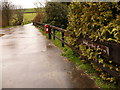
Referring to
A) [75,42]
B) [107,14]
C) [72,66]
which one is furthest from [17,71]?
[107,14]

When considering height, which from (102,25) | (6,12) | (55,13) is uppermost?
(6,12)

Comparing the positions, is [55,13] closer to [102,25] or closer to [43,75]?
[43,75]

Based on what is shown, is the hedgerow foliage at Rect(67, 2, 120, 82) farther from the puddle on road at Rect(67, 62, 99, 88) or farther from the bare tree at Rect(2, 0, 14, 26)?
the bare tree at Rect(2, 0, 14, 26)

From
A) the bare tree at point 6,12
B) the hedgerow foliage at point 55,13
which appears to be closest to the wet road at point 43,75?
the hedgerow foliage at point 55,13

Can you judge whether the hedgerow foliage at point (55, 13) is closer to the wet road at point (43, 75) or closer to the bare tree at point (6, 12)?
the wet road at point (43, 75)

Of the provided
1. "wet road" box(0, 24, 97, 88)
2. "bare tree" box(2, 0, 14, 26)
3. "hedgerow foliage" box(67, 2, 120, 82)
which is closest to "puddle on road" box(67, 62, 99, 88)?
"wet road" box(0, 24, 97, 88)

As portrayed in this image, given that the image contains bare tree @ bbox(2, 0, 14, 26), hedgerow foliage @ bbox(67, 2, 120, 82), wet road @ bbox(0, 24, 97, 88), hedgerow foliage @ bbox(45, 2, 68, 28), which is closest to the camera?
hedgerow foliage @ bbox(67, 2, 120, 82)

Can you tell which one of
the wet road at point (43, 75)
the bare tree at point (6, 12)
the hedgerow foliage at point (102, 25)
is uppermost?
the bare tree at point (6, 12)

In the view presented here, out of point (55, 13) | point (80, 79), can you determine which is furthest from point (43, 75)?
point (55, 13)

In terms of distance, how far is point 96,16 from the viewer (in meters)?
3.40

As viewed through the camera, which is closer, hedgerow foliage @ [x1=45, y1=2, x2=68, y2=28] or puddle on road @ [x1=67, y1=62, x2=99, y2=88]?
puddle on road @ [x1=67, y1=62, x2=99, y2=88]

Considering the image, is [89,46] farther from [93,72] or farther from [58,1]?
[58,1]

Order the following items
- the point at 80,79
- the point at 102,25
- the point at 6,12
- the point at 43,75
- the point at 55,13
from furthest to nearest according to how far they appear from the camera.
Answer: the point at 6,12 < the point at 55,13 < the point at 43,75 < the point at 80,79 < the point at 102,25

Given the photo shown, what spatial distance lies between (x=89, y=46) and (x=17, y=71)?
2.25m
